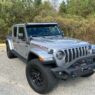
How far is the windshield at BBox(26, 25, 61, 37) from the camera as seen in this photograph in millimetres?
6536

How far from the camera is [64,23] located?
40.3ft

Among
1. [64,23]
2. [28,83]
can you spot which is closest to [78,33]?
[64,23]

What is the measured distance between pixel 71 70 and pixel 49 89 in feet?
2.30

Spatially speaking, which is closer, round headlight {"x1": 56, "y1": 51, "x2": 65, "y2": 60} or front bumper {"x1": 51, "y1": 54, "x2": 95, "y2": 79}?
front bumper {"x1": 51, "y1": 54, "x2": 95, "y2": 79}

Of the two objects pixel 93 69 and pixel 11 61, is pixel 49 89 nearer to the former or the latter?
pixel 93 69

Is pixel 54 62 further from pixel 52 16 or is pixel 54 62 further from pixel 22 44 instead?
pixel 52 16

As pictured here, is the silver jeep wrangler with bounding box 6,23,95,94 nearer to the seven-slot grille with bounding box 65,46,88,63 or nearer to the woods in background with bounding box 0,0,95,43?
the seven-slot grille with bounding box 65,46,88,63

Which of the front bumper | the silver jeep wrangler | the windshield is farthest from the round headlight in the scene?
the windshield

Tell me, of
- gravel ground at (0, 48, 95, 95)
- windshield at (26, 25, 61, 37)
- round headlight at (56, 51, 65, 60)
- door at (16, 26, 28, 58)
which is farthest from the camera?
windshield at (26, 25, 61, 37)

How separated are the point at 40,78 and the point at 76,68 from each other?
90cm

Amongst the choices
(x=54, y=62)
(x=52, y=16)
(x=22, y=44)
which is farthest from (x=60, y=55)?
(x=52, y=16)

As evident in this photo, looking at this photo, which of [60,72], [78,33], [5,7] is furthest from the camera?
[5,7]

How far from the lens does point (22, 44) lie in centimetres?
661

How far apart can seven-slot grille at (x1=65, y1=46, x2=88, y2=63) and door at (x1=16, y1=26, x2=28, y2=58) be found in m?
1.53
